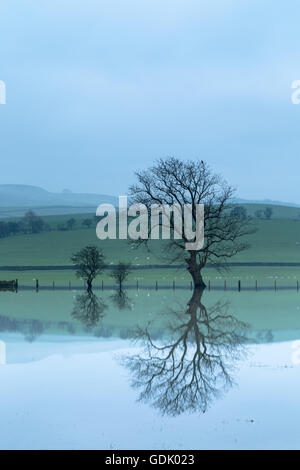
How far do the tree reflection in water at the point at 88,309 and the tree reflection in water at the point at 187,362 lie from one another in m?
3.14

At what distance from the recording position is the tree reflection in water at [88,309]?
29.3 meters

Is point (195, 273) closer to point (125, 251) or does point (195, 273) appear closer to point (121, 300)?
point (121, 300)

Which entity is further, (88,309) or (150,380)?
(88,309)

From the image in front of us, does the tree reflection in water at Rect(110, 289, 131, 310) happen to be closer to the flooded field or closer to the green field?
the flooded field

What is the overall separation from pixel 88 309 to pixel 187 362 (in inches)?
664

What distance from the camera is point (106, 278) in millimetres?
70125

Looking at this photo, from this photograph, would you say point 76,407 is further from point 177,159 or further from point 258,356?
point 177,159

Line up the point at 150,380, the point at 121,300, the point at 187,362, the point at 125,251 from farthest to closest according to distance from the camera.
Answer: the point at 125,251, the point at 121,300, the point at 187,362, the point at 150,380

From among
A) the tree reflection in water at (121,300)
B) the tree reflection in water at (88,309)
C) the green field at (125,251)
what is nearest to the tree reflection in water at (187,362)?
the tree reflection in water at (88,309)

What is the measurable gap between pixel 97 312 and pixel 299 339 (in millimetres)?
12580

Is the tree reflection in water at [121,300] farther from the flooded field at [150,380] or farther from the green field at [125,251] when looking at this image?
the green field at [125,251]

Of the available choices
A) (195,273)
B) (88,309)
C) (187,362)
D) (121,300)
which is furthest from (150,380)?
(195,273)

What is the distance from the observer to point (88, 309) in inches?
1367
